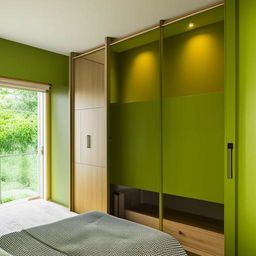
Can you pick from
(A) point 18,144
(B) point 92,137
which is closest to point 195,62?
(B) point 92,137

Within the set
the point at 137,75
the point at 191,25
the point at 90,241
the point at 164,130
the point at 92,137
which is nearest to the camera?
the point at 90,241

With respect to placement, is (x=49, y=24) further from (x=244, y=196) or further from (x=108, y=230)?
(x=244, y=196)

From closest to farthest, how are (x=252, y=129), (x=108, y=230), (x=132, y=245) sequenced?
(x=132, y=245) < (x=108, y=230) < (x=252, y=129)

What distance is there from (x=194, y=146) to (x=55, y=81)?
251 centimetres

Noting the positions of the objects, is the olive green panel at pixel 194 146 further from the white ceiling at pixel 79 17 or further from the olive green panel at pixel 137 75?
the white ceiling at pixel 79 17

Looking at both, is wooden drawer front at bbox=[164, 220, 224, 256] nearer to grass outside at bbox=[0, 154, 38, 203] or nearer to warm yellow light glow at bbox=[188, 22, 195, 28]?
warm yellow light glow at bbox=[188, 22, 195, 28]

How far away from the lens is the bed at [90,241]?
150cm

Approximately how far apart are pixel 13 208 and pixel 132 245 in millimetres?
2795

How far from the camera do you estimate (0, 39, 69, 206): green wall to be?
345 centimetres

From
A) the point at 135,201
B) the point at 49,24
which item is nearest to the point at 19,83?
the point at 49,24

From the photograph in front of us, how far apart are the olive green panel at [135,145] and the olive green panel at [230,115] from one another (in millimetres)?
782

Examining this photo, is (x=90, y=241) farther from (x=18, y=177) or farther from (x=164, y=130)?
(x=18, y=177)

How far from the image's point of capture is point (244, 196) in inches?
82.6

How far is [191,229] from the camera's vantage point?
2553mm
